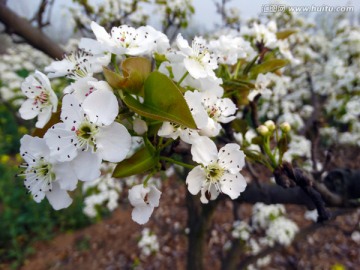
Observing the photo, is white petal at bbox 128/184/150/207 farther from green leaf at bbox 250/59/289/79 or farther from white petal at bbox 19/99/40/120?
green leaf at bbox 250/59/289/79

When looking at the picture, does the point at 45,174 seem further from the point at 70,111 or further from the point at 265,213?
the point at 265,213

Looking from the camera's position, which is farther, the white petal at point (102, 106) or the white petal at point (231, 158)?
the white petal at point (231, 158)

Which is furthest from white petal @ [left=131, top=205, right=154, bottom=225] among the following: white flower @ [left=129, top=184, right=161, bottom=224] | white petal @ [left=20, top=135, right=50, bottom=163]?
white petal @ [left=20, top=135, right=50, bottom=163]

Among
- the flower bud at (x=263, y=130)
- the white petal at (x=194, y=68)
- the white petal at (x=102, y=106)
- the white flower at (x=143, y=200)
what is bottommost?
the white flower at (x=143, y=200)

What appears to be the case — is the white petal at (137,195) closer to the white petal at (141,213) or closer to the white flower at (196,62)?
the white petal at (141,213)

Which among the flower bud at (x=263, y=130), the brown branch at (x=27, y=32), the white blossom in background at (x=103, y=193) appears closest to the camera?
the flower bud at (x=263, y=130)

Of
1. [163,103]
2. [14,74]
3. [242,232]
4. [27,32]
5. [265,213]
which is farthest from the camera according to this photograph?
[14,74]

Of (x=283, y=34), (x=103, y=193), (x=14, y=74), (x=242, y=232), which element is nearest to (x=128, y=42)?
(x=283, y=34)

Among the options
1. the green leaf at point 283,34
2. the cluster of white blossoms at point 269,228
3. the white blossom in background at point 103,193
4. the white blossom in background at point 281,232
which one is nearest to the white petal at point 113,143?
the green leaf at point 283,34
